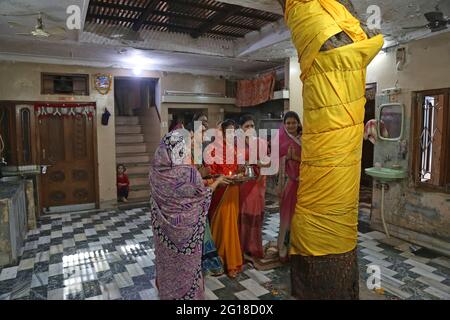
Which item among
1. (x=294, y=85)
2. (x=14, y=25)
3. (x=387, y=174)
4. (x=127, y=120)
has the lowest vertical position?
(x=387, y=174)

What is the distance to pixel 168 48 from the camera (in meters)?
4.70

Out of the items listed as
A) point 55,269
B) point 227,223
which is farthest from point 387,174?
point 55,269

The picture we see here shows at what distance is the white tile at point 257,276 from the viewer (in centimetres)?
304

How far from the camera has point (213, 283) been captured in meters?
2.98

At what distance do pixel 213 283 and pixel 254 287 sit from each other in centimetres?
40

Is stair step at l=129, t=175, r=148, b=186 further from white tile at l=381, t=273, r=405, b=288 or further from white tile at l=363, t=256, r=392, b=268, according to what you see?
white tile at l=381, t=273, r=405, b=288

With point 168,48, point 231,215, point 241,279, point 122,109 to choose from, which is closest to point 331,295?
point 241,279

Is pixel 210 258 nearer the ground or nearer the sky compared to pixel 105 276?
nearer the sky

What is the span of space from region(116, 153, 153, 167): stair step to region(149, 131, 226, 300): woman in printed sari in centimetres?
489

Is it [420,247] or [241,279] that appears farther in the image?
[420,247]

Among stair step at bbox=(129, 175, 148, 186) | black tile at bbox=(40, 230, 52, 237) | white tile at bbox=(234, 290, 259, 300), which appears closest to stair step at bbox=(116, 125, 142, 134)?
stair step at bbox=(129, 175, 148, 186)

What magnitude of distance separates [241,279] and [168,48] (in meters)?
3.47

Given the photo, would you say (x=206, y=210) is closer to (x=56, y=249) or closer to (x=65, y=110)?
(x=56, y=249)

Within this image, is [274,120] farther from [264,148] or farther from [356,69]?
[356,69]
